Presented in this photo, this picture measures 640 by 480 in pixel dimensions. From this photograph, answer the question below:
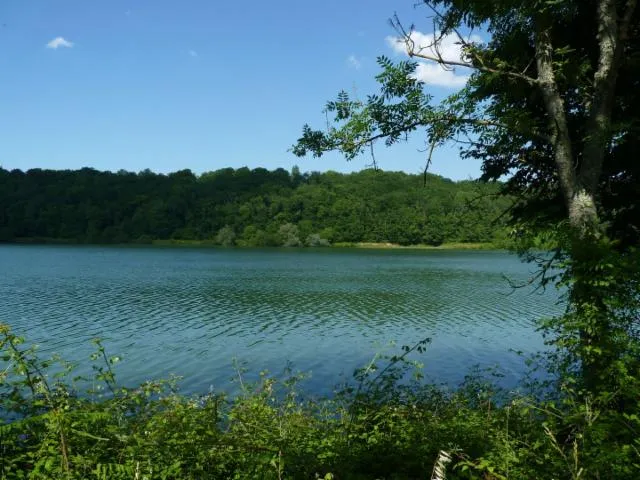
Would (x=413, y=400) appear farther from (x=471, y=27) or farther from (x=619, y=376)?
(x=471, y=27)

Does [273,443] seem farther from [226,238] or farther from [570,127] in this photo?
[226,238]

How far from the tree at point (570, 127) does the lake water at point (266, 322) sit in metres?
4.55

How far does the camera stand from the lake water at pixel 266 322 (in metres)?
20.0

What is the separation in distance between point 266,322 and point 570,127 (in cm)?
2235

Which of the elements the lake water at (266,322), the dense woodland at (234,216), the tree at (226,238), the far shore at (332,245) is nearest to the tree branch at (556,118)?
the lake water at (266,322)

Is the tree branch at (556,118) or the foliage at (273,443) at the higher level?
the tree branch at (556,118)

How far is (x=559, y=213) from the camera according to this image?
948cm

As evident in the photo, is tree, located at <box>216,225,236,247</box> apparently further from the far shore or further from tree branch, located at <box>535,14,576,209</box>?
tree branch, located at <box>535,14,576,209</box>

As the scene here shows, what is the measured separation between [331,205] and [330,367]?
552 feet

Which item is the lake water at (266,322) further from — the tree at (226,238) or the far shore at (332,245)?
the tree at (226,238)

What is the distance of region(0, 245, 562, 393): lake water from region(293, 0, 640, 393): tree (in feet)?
14.9

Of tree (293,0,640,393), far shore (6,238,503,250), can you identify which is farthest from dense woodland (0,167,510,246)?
tree (293,0,640,393)

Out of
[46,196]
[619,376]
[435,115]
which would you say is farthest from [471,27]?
[46,196]

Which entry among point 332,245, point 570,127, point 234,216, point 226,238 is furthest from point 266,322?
point 234,216
